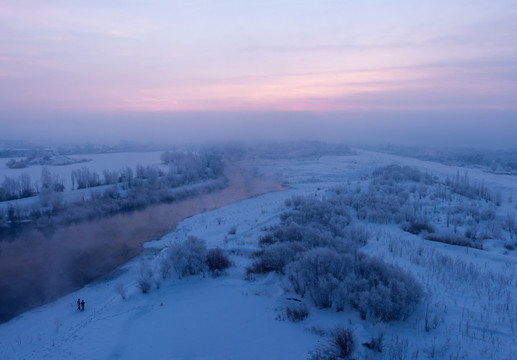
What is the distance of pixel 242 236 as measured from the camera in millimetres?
10969

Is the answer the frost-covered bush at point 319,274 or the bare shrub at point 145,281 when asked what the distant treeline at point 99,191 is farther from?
the frost-covered bush at point 319,274

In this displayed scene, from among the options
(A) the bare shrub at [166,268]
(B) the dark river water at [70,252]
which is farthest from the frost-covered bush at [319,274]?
(B) the dark river water at [70,252]

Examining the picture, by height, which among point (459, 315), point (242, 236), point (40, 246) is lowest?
point (40, 246)

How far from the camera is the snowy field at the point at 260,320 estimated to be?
12.3ft

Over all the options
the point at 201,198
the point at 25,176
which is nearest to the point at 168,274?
the point at 201,198

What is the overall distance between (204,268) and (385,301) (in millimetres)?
4391

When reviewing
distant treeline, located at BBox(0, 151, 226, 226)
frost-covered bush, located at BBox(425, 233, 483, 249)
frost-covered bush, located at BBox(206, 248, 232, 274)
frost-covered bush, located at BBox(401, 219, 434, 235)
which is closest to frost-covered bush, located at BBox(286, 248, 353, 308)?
frost-covered bush, located at BBox(206, 248, 232, 274)

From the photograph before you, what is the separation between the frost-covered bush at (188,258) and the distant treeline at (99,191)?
1202 cm

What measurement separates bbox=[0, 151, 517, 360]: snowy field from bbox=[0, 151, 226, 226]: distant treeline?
10.8 m


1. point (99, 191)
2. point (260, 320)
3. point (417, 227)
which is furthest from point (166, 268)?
point (99, 191)

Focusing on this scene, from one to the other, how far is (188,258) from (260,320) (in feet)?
9.98

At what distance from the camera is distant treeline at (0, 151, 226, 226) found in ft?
54.4

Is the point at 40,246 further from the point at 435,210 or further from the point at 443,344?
the point at 435,210

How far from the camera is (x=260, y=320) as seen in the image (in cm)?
471
